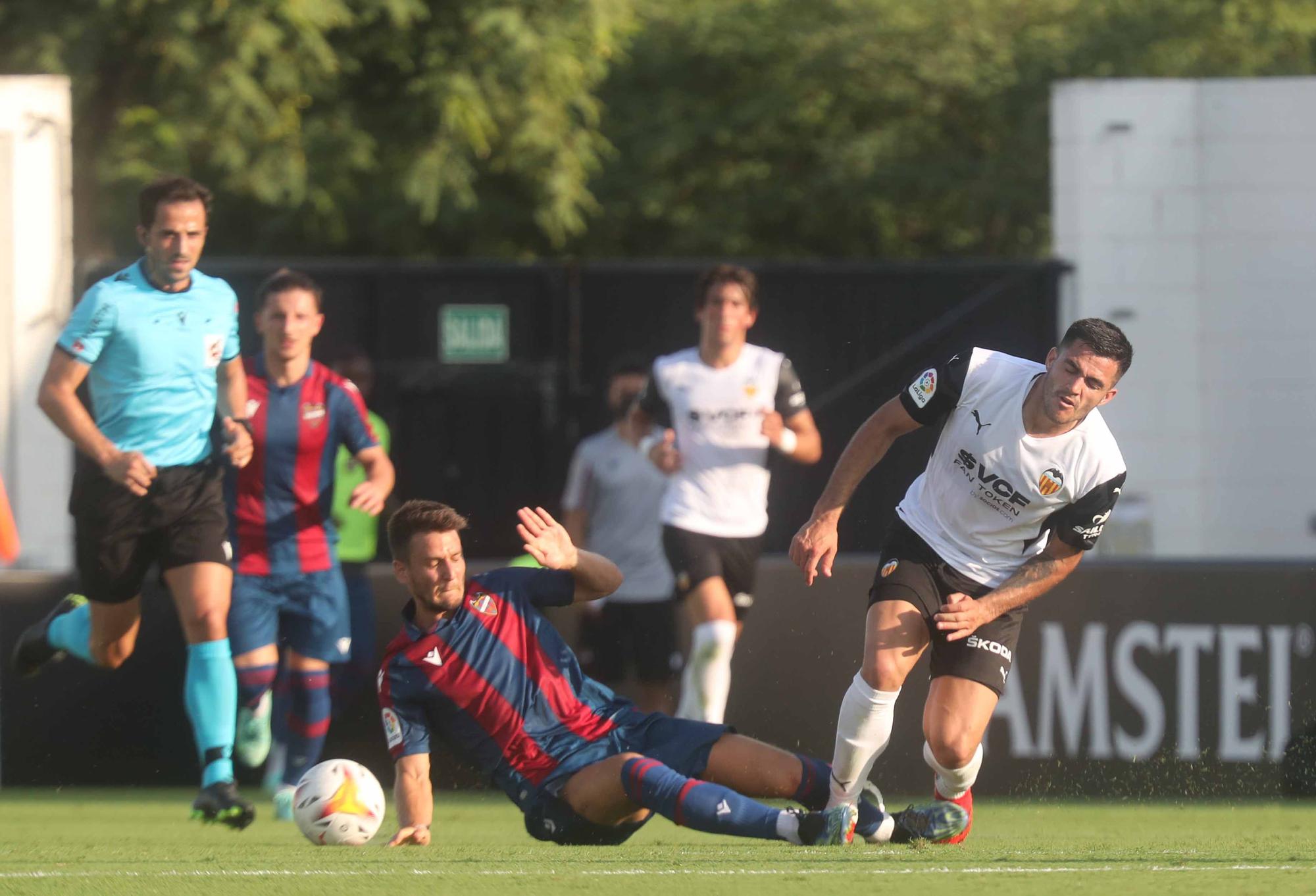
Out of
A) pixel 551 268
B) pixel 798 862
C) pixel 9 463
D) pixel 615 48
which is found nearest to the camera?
pixel 798 862

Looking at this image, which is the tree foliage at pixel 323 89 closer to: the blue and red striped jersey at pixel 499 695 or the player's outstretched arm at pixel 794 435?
the player's outstretched arm at pixel 794 435

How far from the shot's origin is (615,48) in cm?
1877

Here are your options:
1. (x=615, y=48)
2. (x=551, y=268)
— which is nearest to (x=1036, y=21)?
(x=615, y=48)

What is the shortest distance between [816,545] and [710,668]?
6.87ft

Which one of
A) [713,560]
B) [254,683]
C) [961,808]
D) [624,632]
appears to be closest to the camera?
[961,808]

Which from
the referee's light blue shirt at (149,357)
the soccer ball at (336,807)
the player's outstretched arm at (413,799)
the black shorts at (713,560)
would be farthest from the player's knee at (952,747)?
the referee's light blue shirt at (149,357)

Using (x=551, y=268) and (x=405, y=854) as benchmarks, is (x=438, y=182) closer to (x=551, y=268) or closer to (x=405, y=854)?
(x=551, y=268)

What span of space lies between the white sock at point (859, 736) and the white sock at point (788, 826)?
0.49 meters

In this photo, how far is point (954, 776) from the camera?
6266 millimetres

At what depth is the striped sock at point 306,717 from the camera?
25.7 feet

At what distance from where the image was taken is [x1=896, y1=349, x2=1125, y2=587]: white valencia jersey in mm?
6000

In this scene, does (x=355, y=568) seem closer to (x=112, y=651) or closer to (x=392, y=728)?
(x=112, y=651)

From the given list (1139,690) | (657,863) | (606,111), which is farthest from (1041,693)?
(606,111)

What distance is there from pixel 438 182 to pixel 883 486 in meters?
7.59
